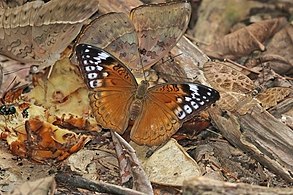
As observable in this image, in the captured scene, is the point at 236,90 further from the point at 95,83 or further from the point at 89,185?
the point at 89,185

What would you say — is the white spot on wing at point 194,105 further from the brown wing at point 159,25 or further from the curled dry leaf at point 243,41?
the curled dry leaf at point 243,41

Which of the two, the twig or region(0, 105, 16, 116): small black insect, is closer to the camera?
the twig

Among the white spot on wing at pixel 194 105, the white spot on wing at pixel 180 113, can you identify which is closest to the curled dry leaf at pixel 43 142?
the white spot on wing at pixel 180 113

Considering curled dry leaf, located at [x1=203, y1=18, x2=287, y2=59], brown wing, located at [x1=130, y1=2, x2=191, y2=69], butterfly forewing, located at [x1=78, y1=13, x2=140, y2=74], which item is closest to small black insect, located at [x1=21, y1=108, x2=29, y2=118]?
butterfly forewing, located at [x1=78, y1=13, x2=140, y2=74]

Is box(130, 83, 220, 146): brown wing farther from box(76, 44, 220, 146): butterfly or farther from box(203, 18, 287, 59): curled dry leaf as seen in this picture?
box(203, 18, 287, 59): curled dry leaf

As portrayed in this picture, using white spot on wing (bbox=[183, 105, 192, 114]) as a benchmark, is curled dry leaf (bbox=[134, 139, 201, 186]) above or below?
below

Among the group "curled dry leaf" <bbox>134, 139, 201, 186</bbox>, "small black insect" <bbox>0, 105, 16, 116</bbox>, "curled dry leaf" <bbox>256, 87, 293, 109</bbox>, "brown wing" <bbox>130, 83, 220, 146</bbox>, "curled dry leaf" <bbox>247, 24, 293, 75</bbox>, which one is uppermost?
"brown wing" <bbox>130, 83, 220, 146</bbox>

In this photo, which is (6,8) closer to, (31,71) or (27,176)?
(31,71)
